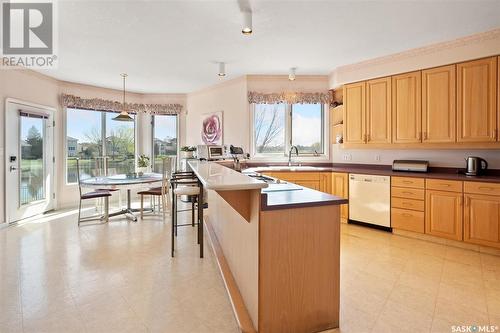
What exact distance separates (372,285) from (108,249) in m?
2.93

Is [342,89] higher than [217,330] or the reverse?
higher

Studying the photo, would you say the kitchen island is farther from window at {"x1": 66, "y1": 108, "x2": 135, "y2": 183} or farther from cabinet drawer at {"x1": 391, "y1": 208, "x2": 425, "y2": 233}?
window at {"x1": 66, "y1": 108, "x2": 135, "y2": 183}

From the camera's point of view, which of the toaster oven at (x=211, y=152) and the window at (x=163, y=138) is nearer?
the toaster oven at (x=211, y=152)

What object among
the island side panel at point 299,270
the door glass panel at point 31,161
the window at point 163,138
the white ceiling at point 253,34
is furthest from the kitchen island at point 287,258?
the window at point 163,138

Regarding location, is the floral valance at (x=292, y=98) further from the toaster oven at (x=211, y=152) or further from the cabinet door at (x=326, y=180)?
the cabinet door at (x=326, y=180)

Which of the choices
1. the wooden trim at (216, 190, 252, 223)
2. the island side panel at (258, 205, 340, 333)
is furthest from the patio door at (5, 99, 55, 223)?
the island side panel at (258, 205, 340, 333)

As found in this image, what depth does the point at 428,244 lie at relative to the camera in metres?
3.71

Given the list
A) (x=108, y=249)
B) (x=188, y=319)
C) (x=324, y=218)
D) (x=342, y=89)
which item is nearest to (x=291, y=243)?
(x=324, y=218)

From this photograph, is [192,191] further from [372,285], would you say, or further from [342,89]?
[342,89]

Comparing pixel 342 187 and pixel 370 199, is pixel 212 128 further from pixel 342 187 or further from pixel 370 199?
pixel 370 199

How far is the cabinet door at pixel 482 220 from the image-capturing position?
3.25m

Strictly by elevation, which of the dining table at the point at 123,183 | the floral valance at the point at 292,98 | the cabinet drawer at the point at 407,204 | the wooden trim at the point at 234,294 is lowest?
the wooden trim at the point at 234,294

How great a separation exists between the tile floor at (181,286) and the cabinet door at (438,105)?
1.47 meters
